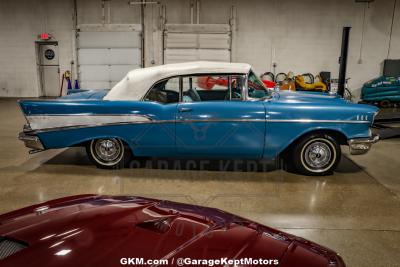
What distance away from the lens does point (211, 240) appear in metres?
1.73

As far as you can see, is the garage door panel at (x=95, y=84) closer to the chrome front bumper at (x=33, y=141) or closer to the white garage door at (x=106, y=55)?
the white garage door at (x=106, y=55)

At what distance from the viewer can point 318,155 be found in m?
5.08

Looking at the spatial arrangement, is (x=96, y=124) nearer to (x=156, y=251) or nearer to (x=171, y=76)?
(x=171, y=76)

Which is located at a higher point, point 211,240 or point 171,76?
point 171,76

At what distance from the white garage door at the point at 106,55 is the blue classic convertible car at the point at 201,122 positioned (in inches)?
392

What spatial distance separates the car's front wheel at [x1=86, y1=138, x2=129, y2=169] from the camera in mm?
5230

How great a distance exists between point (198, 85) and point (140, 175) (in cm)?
157

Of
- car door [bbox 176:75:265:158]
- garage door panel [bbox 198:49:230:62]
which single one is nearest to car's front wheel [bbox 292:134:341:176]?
car door [bbox 176:75:265:158]

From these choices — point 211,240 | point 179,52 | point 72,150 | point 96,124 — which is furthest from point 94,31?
point 211,240

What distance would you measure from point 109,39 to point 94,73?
156 centimetres

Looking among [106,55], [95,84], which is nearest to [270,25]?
[106,55]

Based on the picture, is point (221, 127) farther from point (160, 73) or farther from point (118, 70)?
point (118, 70)

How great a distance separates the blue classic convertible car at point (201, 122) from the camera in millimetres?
4867

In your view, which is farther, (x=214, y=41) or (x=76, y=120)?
(x=214, y=41)
